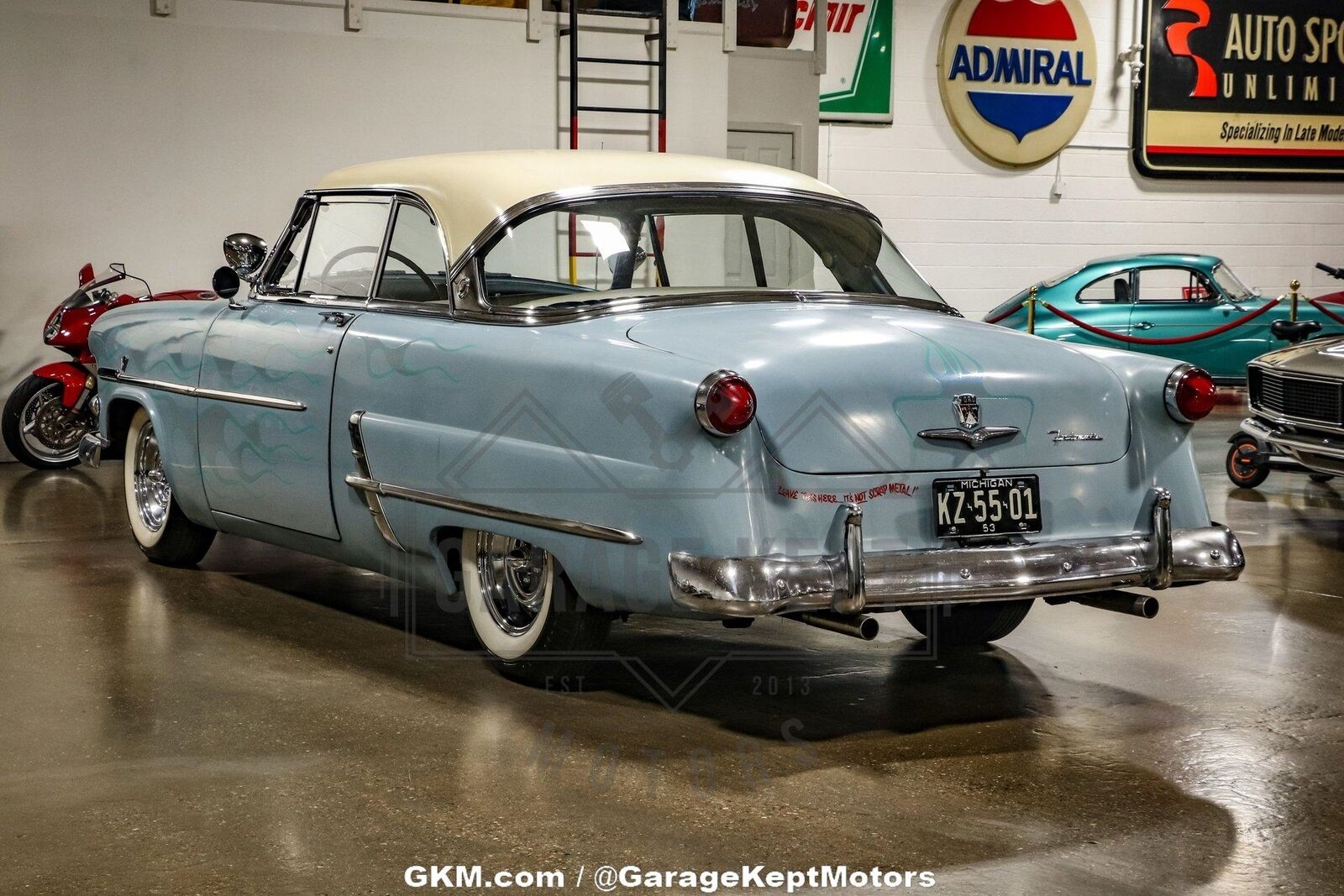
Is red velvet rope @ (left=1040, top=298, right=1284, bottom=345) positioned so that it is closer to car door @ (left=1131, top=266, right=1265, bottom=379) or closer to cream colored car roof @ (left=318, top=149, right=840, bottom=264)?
car door @ (left=1131, top=266, right=1265, bottom=379)

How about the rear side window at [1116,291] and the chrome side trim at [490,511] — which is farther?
the rear side window at [1116,291]

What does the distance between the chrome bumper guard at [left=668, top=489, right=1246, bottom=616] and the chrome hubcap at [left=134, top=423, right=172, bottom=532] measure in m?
3.29

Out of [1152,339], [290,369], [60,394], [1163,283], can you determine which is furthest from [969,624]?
[1163,283]

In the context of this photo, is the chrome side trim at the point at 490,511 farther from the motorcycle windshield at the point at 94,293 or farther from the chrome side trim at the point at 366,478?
the motorcycle windshield at the point at 94,293

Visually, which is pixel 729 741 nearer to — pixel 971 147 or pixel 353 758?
pixel 353 758

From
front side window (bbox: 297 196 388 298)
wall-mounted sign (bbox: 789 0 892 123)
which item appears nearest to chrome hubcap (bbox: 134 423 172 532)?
front side window (bbox: 297 196 388 298)

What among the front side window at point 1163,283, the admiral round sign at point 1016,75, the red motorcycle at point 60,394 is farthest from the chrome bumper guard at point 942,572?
the admiral round sign at point 1016,75

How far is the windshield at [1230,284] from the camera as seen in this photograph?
15453 millimetres

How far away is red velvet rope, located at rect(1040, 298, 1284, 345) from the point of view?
13555 millimetres

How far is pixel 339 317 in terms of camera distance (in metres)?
5.25

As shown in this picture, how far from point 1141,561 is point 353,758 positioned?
212cm

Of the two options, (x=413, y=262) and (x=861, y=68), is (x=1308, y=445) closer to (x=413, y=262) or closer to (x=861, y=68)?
(x=413, y=262)

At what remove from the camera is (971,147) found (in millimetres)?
18156

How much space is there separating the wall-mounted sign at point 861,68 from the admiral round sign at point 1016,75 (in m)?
0.73
